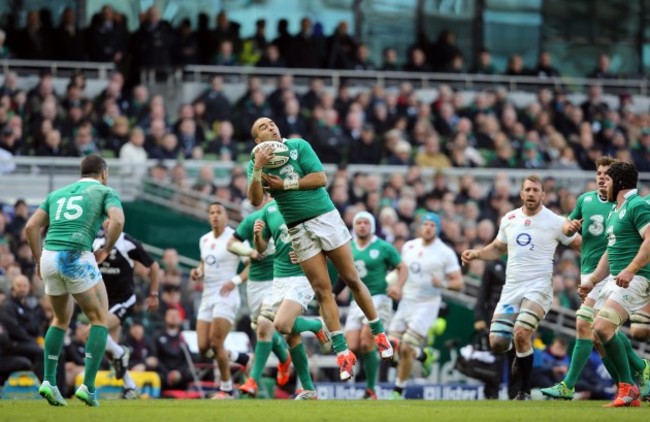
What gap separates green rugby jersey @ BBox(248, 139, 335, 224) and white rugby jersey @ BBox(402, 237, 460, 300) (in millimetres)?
6379

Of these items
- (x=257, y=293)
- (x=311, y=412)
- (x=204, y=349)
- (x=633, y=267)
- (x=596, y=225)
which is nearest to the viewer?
(x=311, y=412)

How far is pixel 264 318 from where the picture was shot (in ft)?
61.0

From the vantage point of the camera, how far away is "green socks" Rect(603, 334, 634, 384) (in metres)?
14.9

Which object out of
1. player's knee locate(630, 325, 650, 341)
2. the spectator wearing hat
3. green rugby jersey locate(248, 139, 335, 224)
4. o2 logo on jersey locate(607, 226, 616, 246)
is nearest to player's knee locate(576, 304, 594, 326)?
player's knee locate(630, 325, 650, 341)

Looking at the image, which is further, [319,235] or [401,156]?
[401,156]

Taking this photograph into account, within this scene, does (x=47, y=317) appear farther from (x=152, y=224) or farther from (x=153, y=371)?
(x=152, y=224)

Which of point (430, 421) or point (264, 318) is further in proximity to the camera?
point (264, 318)

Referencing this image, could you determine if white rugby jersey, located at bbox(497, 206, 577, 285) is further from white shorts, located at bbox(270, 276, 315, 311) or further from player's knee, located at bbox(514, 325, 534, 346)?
white shorts, located at bbox(270, 276, 315, 311)

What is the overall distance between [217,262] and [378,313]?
89.8 inches

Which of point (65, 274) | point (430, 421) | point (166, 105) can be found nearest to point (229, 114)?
point (166, 105)

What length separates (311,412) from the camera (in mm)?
13828

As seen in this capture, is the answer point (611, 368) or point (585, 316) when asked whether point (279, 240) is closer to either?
point (585, 316)

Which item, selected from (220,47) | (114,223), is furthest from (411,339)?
(220,47)

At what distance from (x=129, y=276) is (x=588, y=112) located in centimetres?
1612
